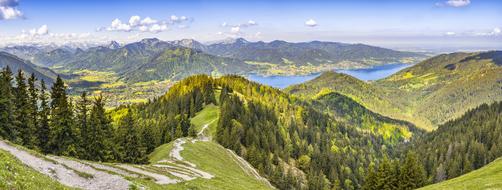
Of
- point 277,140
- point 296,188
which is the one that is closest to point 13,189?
point 296,188

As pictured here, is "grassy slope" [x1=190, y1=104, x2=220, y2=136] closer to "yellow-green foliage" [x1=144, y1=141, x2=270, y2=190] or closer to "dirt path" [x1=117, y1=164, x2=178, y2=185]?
"yellow-green foliage" [x1=144, y1=141, x2=270, y2=190]

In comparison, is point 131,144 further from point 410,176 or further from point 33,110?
point 410,176

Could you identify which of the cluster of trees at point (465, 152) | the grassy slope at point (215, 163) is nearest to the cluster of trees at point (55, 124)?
the grassy slope at point (215, 163)

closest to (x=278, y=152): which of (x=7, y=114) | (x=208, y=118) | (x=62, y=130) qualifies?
(x=208, y=118)

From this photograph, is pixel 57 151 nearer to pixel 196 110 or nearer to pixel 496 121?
pixel 196 110

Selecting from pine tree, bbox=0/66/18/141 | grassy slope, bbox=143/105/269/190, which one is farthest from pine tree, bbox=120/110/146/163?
pine tree, bbox=0/66/18/141

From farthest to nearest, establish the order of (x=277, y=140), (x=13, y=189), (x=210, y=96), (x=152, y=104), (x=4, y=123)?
(x=152, y=104) < (x=210, y=96) < (x=277, y=140) < (x=4, y=123) < (x=13, y=189)

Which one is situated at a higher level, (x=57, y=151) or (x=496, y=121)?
(x=57, y=151)

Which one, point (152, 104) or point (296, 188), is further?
point (152, 104)
